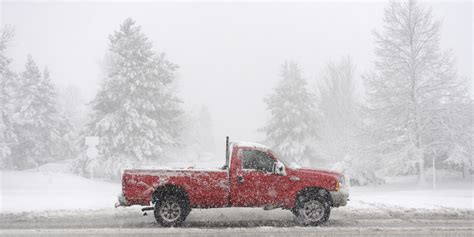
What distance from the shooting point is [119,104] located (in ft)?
105

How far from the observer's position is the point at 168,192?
36.9 feet

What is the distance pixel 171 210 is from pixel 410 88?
21.2 metres

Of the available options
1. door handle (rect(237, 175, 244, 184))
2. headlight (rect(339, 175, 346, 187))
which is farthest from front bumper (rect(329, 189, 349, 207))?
door handle (rect(237, 175, 244, 184))

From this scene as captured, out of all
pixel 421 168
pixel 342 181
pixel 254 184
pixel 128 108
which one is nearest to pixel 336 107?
pixel 421 168

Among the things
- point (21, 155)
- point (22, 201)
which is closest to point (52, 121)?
point (21, 155)

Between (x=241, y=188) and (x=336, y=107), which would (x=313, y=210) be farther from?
(x=336, y=107)

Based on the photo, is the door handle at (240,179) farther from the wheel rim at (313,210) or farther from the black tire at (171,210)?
the wheel rim at (313,210)

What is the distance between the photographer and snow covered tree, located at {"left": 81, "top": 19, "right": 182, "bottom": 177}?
30.7m

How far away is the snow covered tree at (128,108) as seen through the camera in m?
30.7

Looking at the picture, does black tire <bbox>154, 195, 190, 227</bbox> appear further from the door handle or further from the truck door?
the door handle

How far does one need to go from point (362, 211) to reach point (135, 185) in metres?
7.44

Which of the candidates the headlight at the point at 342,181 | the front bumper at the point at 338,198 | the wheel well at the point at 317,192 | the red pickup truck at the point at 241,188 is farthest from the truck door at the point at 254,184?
the headlight at the point at 342,181

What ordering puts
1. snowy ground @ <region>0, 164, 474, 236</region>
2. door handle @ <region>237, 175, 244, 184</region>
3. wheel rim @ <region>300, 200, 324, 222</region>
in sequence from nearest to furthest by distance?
snowy ground @ <region>0, 164, 474, 236</region> < door handle @ <region>237, 175, 244, 184</region> < wheel rim @ <region>300, 200, 324, 222</region>

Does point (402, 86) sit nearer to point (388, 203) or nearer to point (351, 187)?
point (351, 187)
